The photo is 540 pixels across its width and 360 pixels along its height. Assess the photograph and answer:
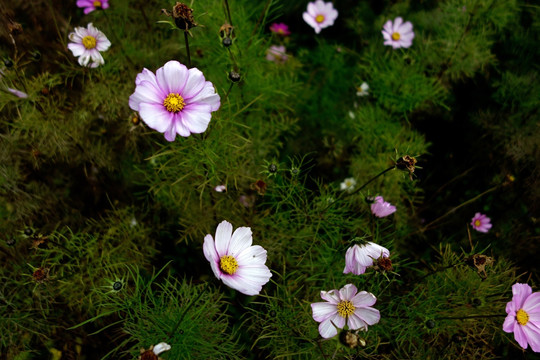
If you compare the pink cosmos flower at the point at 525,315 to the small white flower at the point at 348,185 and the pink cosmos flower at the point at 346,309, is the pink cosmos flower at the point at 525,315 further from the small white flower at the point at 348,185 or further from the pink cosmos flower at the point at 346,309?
the small white flower at the point at 348,185

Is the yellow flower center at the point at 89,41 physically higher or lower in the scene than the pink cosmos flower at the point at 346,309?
higher

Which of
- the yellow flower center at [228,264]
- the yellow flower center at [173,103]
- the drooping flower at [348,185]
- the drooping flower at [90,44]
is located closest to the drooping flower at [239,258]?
the yellow flower center at [228,264]

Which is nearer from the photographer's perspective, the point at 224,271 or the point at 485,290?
the point at 224,271

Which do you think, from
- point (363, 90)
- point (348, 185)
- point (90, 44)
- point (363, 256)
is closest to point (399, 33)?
point (363, 90)

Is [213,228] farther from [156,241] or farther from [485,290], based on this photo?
[485,290]

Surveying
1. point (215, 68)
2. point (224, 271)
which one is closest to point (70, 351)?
point (224, 271)

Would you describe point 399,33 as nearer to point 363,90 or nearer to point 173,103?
point 363,90
